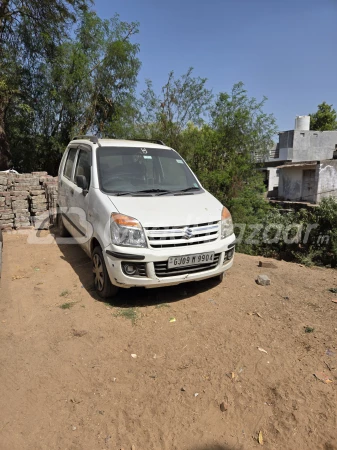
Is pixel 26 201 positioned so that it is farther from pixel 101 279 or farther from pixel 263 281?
pixel 263 281

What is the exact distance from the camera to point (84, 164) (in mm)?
4867

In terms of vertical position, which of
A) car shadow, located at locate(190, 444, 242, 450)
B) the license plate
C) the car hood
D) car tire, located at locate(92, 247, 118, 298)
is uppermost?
the car hood

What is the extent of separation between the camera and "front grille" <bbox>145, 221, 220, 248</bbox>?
11.4 feet

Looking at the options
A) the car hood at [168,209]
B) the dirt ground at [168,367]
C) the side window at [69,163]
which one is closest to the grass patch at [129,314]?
the dirt ground at [168,367]

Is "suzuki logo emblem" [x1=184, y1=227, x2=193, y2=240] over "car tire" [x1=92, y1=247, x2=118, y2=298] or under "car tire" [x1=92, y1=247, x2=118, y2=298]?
over

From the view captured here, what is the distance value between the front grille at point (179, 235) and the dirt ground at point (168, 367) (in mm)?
817

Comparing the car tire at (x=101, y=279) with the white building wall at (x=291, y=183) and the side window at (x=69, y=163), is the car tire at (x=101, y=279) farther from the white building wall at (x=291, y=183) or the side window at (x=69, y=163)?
the white building wall at (x=291, y=183)

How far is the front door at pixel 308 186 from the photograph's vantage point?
78.1ft

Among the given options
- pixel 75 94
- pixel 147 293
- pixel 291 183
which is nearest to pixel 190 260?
pixel 147 293

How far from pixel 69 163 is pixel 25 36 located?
1013 centimetres

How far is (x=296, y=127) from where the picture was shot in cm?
3181

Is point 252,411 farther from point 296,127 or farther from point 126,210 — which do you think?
point 296,127

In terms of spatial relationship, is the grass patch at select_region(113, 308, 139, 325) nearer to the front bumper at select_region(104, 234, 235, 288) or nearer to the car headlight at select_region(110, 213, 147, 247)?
the front bumper at select_region(104, 234, 235, 288)

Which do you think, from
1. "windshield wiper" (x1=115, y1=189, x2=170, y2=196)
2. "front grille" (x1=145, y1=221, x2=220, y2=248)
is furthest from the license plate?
"windshield wiper" (x1=115, y1=189, x2=170, y2=196)
